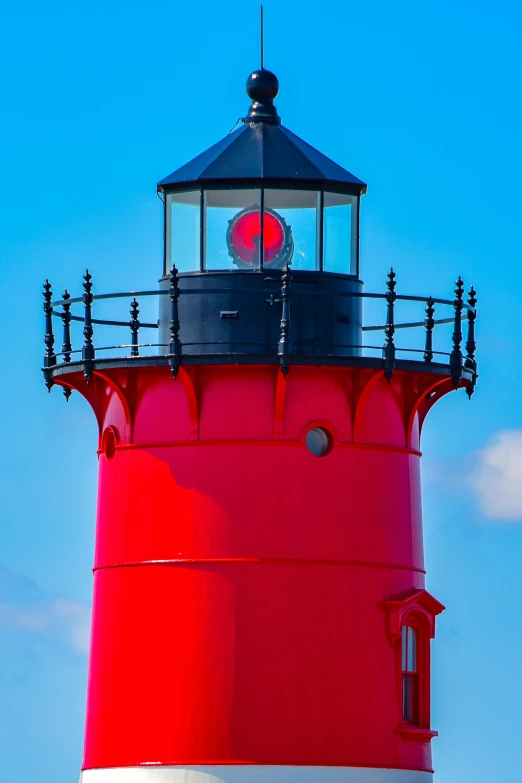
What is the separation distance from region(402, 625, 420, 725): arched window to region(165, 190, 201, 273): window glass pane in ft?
17.6

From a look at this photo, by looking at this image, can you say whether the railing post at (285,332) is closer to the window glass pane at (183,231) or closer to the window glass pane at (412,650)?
the window glass pane at (183,231)

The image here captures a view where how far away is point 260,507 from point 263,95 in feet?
17.8

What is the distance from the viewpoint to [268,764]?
86.0ft

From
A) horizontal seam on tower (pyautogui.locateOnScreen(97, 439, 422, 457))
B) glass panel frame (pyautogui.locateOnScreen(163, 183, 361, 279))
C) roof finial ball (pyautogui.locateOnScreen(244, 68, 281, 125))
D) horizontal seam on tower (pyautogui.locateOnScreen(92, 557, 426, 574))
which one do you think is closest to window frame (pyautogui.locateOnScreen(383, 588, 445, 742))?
horizontal seam on tower (pyautogui.locateOnScreen(92, 557, 426, 574))

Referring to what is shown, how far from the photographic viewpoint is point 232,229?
27.1 m

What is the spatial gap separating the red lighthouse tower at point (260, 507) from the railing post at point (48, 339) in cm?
2

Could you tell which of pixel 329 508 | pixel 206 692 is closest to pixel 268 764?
pixel 206 692

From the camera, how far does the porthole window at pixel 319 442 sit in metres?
27.2

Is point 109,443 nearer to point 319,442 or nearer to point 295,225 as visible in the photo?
point 319,442

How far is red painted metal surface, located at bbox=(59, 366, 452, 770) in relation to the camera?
26.5 metres

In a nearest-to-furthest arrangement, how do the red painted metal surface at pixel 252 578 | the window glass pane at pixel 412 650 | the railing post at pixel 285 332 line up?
the railing post at pixel 285 332
the red painted metal surface at pixel 252 578
the window glass pane at pixel 412 650

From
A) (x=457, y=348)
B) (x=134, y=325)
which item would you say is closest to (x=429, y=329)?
(x=457, y=348)

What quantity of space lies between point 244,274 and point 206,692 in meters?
5.15

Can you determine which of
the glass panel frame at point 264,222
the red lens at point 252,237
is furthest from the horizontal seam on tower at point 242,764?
the red lens at point 252,237
